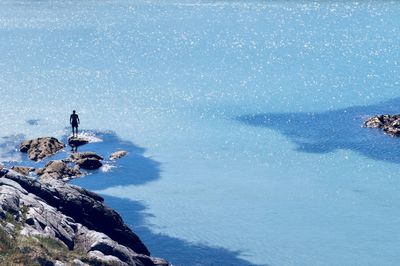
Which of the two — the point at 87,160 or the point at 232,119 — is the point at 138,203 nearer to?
the point at 87,160

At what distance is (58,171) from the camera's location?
213 ft

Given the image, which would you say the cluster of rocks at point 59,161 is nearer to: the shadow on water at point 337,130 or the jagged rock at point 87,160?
the jagged rock at point 87,160

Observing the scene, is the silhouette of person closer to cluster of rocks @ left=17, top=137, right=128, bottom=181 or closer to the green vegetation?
cluster of rocks @ left=17, top=137, right=128, bottom=181

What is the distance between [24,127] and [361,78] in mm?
49630

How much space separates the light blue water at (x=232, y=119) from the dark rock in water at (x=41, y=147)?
4.70 metres

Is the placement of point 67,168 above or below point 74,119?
below

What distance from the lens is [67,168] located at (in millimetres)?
66188

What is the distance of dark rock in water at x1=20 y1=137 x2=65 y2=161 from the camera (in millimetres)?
70250

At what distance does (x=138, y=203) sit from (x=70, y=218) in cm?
1589

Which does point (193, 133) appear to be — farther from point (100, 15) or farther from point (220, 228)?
point (100, 15)

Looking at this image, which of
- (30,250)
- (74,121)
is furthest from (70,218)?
(74,121)

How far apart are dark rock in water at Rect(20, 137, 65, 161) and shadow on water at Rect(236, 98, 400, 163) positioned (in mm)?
22673

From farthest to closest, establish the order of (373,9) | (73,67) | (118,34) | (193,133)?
1. (373,9)
2. (118,34)
3. (73,67)
4. (193,133)

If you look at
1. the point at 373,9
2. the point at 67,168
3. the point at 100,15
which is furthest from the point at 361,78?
the point at 100,15
